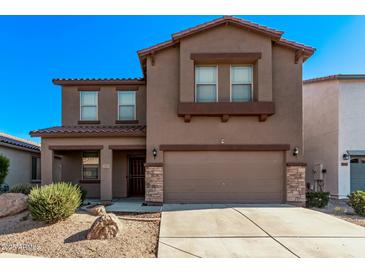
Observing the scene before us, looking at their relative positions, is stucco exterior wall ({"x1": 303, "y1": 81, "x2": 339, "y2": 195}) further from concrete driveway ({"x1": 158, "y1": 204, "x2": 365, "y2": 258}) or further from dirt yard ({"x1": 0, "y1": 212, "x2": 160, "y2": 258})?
dirt yard ({"x1": 0, "y1": 212, "x2": 160, "y2": 258})

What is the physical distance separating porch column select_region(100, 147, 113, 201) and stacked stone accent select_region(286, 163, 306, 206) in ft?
25.2

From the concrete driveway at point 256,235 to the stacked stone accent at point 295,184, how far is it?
4.33ft

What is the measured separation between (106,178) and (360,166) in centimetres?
1277

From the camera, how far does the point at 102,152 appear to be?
10648 millimetres

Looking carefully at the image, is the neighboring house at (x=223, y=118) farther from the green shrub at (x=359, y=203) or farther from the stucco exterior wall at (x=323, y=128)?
the stucco exterior wall at (x=323, y=128)

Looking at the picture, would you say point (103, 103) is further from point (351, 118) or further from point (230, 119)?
point (351, 118)

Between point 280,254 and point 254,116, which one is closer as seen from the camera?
point 280,254

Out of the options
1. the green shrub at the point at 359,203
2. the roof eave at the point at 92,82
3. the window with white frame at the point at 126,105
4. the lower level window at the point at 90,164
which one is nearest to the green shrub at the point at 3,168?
the lower level window at the point at 90,164

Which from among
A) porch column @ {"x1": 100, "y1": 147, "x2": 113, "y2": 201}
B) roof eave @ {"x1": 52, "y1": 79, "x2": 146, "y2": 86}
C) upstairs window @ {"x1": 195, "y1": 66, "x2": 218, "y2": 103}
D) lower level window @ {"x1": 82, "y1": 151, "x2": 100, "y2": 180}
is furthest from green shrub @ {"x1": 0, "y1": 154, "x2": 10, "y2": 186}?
upstairs window @ {"x1": 195, "y1": 66, "x2": 218, "y2": 103}

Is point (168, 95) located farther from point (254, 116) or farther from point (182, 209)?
point (182, 209)

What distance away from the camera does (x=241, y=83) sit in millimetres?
10430

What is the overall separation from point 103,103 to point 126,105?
120 centimetres

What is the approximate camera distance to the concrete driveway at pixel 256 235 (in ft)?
16.2

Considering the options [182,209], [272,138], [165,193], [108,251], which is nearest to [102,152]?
[165,193]
